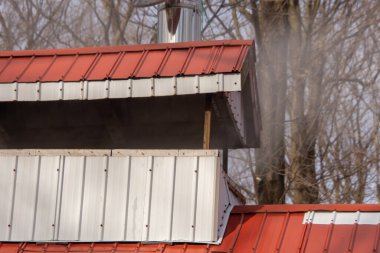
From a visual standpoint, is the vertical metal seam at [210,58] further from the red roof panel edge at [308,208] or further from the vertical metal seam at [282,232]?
the vertical metal seam at [282,232]

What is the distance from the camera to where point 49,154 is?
9.75 meters

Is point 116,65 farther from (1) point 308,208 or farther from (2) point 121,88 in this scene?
(1) point 308,208

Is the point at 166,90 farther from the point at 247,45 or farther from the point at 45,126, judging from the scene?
the point at 45,126

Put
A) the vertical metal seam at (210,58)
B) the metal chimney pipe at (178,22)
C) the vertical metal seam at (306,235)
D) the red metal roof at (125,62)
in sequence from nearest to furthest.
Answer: the vertical metal seam at (306,235) < the vertical metal seam at (210,58) < the red metal roof at (125,62) < the metal chimney pipe at (178,22)

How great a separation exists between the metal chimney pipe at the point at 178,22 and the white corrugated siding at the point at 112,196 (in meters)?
3.58

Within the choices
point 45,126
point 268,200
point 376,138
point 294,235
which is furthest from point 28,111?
point 376,138

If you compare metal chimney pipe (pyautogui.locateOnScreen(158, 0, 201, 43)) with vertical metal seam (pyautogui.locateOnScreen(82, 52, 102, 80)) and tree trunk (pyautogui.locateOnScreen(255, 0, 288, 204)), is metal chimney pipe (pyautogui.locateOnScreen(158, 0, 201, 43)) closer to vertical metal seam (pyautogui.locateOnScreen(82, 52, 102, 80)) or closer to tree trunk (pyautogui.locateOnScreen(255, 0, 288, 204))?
vertical metal seam (pyautogui.locateOnScreen(82, 52, 102, 80))

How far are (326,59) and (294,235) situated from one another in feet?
42.1

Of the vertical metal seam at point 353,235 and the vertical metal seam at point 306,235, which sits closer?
the vertical metal seam at point 353,235

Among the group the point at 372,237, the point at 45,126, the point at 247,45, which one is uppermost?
the point at 247,45

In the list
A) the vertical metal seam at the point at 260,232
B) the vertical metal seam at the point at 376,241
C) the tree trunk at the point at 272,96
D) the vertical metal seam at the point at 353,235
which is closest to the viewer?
the vertical metal seam at the point at 376,241

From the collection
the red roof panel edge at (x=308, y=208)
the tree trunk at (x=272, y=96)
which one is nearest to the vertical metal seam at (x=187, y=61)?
the red roof panel edge at (x=308, y=208)

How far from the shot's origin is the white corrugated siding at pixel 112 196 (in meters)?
9.25

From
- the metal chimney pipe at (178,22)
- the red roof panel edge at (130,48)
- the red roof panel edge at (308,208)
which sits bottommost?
the red roof panel edge at (308,208)
